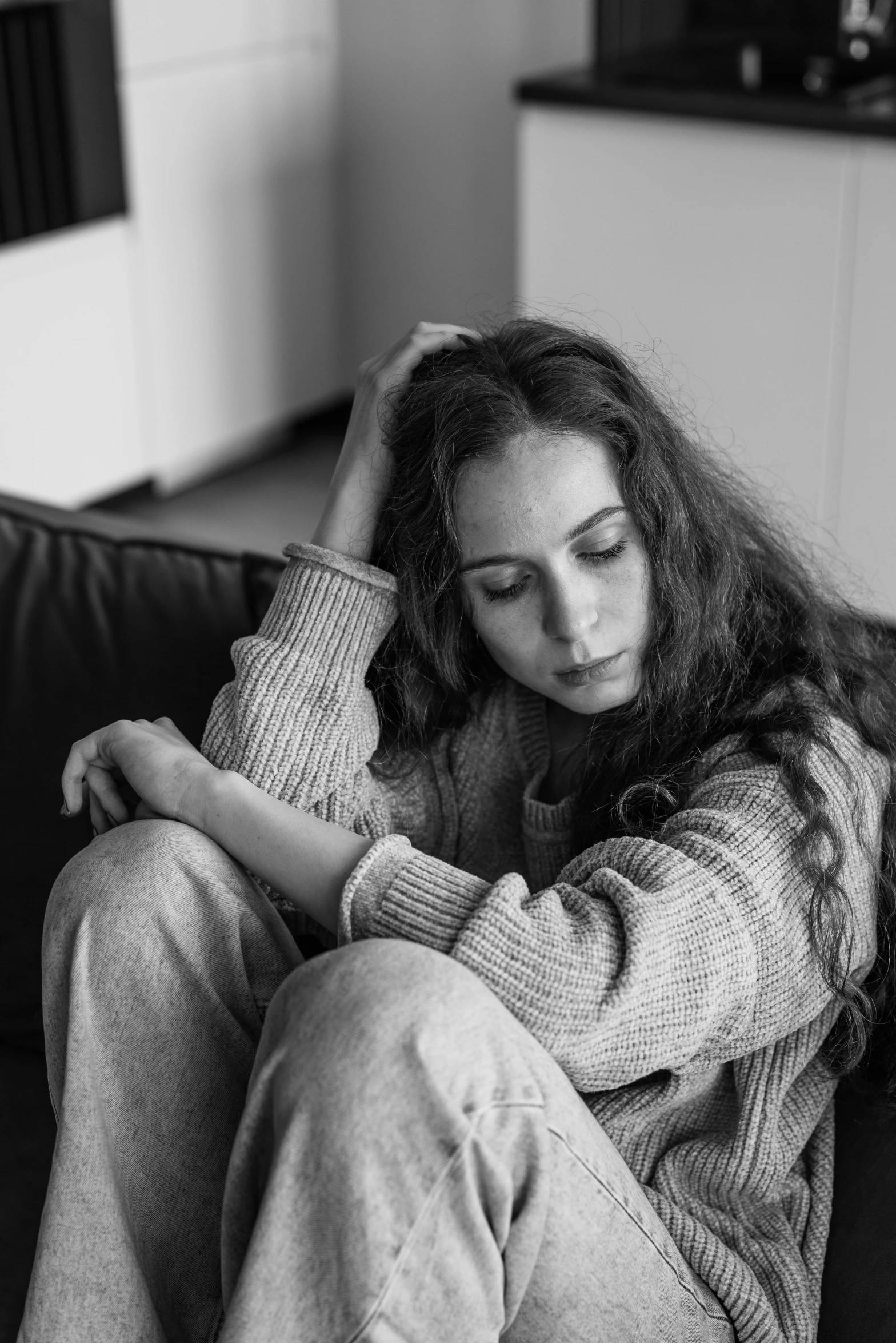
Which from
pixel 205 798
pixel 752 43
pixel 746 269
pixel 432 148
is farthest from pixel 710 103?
pixel 205 798

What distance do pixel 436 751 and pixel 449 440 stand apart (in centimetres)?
31

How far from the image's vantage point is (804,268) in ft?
8.77

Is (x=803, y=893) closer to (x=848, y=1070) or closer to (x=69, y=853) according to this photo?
(x=848, y=1070)

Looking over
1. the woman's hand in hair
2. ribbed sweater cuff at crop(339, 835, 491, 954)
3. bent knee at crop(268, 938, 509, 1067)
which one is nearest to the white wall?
the woman's hand in hair

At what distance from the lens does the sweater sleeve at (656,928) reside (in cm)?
98

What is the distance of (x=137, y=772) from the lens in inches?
46.5

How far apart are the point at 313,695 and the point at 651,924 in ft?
1.29

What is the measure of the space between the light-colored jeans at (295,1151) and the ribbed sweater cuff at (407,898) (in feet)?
0.25

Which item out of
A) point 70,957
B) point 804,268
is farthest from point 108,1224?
point 804,268

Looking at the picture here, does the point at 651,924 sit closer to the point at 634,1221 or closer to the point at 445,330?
the point at 634,1221

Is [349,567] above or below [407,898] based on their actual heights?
above

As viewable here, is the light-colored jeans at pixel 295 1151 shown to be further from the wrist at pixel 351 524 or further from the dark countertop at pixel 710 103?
the dark countertop at pixel 710 103

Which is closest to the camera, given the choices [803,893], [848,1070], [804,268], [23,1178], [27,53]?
[803,893]

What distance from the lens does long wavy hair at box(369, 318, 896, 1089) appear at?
116cm
